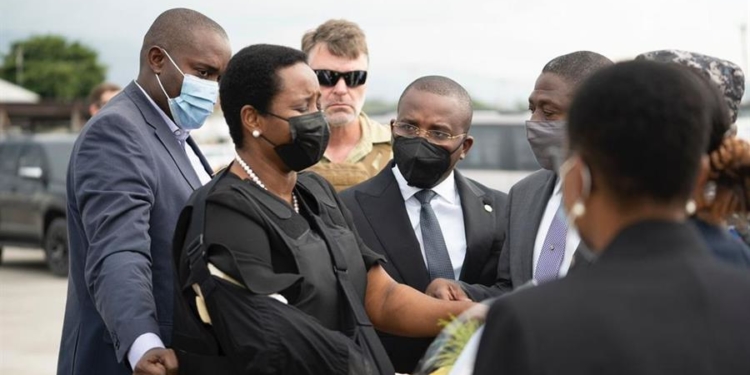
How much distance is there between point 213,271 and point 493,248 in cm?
157

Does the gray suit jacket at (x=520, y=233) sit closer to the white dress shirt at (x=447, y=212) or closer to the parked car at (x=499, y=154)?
the white dress shirt at (x=447, y=212)

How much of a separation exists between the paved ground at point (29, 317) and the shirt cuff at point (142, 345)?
5.69 metres

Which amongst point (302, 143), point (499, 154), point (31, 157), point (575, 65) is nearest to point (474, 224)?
point (575, 65)

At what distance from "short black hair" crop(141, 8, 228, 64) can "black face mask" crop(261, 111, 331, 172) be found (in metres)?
0.95

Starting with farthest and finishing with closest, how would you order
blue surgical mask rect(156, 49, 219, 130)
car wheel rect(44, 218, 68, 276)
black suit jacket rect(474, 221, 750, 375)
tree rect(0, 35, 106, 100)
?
tree rect(0, 35, 106, 100), car wheel rect(44, 218, 68, 276), blue surgical mask rect(156, 49, 219, 130), black suit jacket rect(474, 221, 750, 375)

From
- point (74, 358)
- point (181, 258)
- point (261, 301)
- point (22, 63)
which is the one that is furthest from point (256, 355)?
point (22, 63)

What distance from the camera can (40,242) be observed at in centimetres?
1520

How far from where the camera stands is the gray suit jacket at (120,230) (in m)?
3.57

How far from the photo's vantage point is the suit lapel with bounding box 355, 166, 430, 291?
4.27m

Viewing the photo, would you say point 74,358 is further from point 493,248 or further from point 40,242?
point 40,242

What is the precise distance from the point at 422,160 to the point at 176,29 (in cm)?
110

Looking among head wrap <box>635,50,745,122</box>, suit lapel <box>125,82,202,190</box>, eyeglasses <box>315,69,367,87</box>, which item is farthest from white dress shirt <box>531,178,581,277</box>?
eyeglasses <box>315,69,367,87</box>

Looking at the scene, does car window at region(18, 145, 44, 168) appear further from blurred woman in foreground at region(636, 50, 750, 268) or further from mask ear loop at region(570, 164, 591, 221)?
mask ear loop at region(570, 164, 591, 221)

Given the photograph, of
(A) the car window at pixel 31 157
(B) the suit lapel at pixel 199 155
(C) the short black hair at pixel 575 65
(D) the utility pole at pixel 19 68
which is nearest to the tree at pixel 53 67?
(D) the utility pole at pixel 19 68
